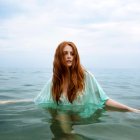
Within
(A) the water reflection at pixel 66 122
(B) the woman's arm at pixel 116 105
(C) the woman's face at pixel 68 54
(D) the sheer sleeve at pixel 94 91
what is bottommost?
(A) the water reflection at pixel 66 122

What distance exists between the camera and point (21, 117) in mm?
4879

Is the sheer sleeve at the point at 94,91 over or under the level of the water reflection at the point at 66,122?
over

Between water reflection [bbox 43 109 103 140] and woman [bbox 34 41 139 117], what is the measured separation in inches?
5.1

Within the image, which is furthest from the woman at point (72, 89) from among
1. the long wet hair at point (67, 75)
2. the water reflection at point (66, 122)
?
the water reflection at point (66, 122)

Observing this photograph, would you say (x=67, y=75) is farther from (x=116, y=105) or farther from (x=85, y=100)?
(x=116, y=105)

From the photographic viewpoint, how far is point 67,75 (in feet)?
15.3

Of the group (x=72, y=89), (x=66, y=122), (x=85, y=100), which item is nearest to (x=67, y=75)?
(x=72, y=89)

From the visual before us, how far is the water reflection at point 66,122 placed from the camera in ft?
11.9

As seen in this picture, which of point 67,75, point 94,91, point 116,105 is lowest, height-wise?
point 116,105

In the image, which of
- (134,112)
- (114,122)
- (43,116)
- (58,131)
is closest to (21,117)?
(43,116)

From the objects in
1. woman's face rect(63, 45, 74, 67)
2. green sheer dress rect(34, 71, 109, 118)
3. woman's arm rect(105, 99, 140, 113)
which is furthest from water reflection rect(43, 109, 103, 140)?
woman's face rect(63, 45, 74, 67)

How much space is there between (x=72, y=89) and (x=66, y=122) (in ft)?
2.19

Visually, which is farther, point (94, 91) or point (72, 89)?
point (94, 91)

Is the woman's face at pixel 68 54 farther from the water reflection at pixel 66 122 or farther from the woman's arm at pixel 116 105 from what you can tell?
the woman's arm at pixel 116 105
